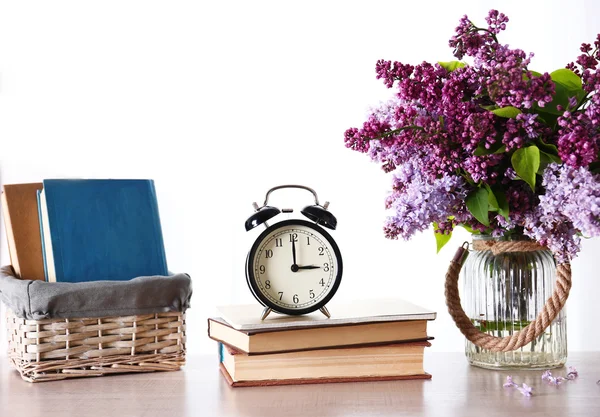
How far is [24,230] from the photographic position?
3.86 ft

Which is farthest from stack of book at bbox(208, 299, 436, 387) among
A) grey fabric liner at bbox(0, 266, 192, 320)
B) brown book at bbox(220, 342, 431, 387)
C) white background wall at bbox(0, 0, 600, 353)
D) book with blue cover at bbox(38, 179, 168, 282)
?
white background wall at bbox(0, 0, 600, 353)

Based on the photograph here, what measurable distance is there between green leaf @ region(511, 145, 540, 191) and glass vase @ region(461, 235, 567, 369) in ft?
0.53

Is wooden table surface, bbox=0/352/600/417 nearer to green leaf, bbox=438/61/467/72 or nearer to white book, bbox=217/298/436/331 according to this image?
white book, bbox=217/298/436/331

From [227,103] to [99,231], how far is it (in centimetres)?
112

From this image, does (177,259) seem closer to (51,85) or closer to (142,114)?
(142,114)

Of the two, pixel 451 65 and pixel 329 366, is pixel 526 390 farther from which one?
pixel 451 65

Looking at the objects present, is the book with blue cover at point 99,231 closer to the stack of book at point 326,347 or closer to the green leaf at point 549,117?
Result: the stack of book at point 326,347

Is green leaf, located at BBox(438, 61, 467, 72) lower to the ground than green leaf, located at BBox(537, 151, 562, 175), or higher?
higher

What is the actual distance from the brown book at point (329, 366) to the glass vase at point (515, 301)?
0.14 metres

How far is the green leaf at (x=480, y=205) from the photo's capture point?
39.9 inches

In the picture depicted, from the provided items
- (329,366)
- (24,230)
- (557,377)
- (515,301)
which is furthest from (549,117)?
(24,230)

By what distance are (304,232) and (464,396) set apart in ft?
1.12

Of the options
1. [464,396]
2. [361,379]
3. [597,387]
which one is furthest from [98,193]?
[597,387]

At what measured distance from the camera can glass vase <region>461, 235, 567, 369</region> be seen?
1.11m
